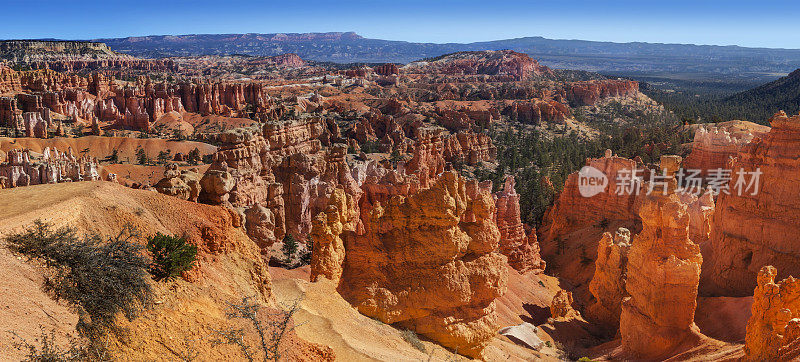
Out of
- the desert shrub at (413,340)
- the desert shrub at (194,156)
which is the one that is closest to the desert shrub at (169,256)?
the desert shrub at (413,340)

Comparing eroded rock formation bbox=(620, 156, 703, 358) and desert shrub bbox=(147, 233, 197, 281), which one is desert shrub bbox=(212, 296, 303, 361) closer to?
desert shrub bbox=(147, 233, 197, 281)

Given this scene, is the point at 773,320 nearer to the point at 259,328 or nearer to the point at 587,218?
the point at 259,328

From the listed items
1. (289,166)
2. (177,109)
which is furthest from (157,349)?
(177,109)

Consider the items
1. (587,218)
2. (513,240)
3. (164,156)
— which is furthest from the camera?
(164,156)

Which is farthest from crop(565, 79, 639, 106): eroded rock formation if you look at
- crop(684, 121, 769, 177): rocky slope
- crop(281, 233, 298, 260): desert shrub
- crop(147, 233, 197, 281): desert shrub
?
crop(147, 233, 197, 281): desert shrub

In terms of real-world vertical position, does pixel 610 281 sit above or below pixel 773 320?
below
